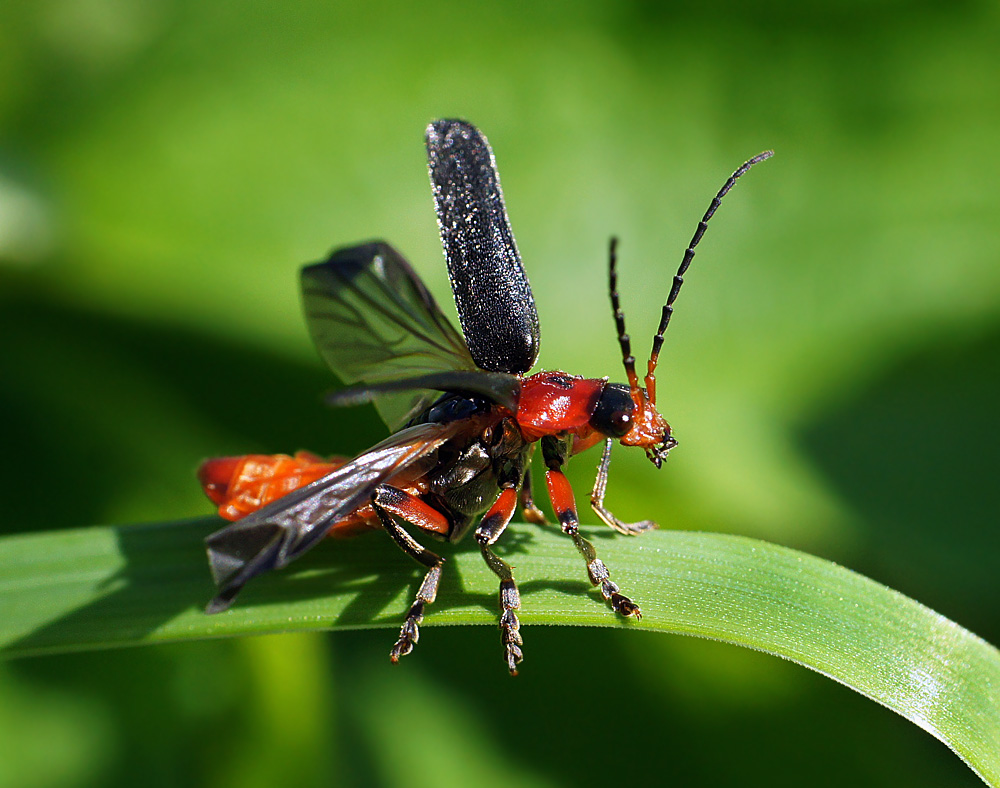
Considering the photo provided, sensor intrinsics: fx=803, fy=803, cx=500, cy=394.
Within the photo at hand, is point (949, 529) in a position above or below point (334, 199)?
below

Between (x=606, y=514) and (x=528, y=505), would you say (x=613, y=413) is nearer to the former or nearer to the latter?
(x=606, y=514)

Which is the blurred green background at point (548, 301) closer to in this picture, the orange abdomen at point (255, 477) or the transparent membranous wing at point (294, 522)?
the orange abdomen at point (255, 477)

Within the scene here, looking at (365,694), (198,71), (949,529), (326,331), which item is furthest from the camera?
(198,71)

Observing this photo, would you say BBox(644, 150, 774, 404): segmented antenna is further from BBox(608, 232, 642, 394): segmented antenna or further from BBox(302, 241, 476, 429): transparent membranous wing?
BBox(302, 241, 476, 429): transparent membranous wing

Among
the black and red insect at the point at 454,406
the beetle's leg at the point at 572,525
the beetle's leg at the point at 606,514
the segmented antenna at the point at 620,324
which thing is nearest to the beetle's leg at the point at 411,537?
the black and red insect at the point at 454,406

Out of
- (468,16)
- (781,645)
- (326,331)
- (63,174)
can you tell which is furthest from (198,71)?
(781,645)

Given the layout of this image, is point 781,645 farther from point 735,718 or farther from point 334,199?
point 334,199
